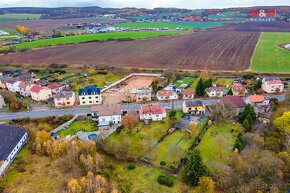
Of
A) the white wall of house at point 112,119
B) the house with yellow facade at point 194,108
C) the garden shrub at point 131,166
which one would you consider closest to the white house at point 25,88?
the white wall of house at point 112,119

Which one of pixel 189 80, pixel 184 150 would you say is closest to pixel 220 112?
pixel 184 150

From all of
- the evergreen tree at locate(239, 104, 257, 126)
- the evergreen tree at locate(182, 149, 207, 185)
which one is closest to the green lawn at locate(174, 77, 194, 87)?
the evergreen tree at locate(239, 104, 257, 126)

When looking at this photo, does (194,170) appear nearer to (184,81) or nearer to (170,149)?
(170,149)

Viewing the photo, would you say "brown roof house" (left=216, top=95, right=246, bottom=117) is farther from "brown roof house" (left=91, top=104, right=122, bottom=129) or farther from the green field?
the green field

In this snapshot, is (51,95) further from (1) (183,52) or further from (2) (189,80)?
(1) (183,52)

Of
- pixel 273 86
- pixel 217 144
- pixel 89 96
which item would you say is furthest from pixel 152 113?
pixel 273 86
